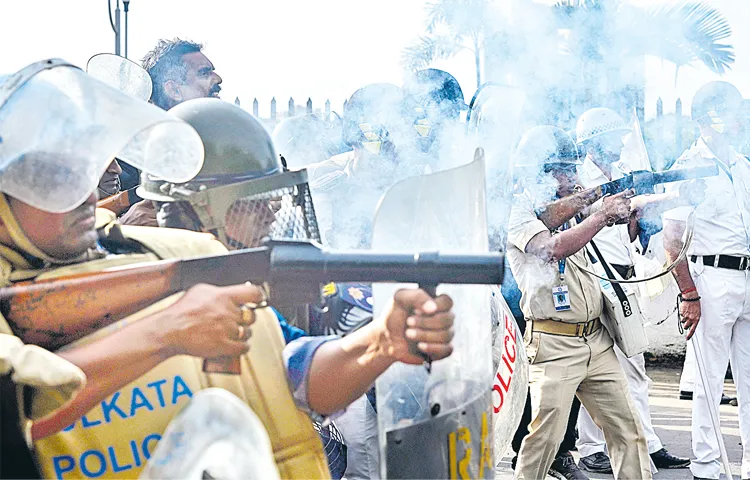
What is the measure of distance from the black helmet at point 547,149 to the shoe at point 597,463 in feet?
6.36

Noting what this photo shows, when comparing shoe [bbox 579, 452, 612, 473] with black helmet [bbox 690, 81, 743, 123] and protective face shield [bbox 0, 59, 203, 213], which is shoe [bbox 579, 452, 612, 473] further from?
protective face shield [bbox 0, 59, 203, 213]

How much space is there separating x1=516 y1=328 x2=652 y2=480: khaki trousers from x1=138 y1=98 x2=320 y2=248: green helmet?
241 cm

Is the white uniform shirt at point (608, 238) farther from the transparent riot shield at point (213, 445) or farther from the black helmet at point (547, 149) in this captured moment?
the transparent riot shield at point (213, 445)

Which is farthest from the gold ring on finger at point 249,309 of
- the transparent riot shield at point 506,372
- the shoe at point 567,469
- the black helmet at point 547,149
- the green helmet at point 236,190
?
the shoe at point 567,469

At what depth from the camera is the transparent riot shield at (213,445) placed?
1831mm

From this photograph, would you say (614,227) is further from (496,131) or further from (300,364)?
(300,364)

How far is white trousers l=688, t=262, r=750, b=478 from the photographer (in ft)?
17.3

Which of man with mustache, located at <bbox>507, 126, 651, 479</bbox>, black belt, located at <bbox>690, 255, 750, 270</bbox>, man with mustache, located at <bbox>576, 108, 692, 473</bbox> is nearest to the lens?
man with mustache, located at <bbox>507, 126, 651, 479</bbox>

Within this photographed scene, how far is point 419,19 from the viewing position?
4.36m

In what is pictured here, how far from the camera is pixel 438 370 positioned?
1.88m

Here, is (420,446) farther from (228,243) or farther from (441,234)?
(228,243)

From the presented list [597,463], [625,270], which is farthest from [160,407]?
[597,463]

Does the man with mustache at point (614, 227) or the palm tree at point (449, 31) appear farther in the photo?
the man with mustache at point (614, 227)

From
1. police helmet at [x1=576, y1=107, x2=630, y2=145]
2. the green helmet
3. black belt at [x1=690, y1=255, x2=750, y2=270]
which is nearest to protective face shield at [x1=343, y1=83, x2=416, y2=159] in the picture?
police helmet at [x1=576, y1=107, x2=630, y2=145]
